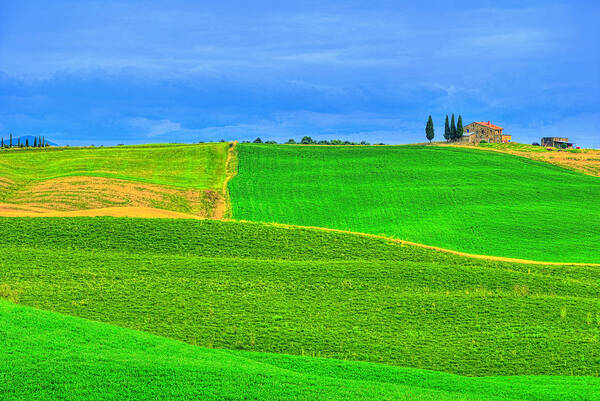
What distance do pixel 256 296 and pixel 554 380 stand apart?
17829 millimetres

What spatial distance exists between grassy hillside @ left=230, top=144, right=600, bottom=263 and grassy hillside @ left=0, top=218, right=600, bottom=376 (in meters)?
16.1

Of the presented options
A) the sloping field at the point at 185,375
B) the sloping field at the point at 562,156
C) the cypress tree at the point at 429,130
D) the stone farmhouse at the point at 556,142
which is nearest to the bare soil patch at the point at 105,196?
the sloping field at the point at 185,375

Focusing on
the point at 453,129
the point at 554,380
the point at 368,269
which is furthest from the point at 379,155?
the point at 554,380

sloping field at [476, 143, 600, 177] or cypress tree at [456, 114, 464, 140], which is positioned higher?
cypress tree at [456, 114, 464, 140]

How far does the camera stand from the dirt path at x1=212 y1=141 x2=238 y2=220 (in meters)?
72.6

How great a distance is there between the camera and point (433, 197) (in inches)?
3236

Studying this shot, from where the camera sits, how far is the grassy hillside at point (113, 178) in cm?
7012

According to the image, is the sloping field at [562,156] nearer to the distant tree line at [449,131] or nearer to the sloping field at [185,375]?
the distant tree line at [449,131]

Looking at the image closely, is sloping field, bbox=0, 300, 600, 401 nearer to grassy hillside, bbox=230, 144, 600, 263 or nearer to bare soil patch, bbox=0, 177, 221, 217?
grassy hillside, bbox=230, 144, 600, 263

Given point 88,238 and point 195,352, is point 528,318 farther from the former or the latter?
point 88,238

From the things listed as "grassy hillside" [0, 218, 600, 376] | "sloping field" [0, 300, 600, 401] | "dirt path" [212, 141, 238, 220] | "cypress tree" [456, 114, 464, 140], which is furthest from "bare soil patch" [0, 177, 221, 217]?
"cypress tree" [456, 114, 464, 140]

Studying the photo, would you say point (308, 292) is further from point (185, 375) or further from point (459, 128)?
point (459, 128)

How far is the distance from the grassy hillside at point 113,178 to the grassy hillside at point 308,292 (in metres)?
19.6

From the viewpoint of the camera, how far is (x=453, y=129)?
152 meters
